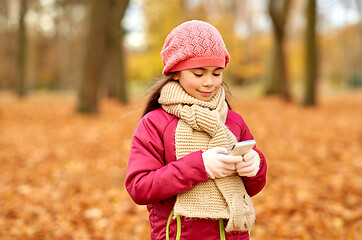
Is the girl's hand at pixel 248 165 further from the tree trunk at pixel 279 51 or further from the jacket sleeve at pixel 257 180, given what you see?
the tree trunk at pixel 279 51

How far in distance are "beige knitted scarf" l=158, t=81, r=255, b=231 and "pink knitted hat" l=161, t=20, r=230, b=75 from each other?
161mm

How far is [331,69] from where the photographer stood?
2005 inches

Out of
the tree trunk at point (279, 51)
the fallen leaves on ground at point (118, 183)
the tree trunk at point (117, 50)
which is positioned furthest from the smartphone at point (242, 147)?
the tree trunk at point (279, 51)

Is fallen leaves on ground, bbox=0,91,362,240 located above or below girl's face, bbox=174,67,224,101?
below

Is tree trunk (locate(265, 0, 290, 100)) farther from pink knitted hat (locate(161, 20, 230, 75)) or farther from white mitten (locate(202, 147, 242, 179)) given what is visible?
white mitten (locate(202, 147, 242, 179))

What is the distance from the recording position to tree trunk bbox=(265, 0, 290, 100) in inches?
644

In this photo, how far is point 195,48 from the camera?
1766 millimetres

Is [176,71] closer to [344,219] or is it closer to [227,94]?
[227,94]

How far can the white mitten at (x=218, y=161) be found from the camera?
163cm

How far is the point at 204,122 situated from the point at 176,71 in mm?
366

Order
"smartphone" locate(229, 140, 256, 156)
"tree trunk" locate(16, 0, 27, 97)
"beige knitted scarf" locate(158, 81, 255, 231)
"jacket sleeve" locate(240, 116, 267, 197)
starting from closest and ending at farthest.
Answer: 1. "smartphone" locate(229, 140, 256, 156)
2. "beige knitted scarf" locate(158, 81, 255, 231)
3. "jacket sleeve" locate(240, 116, 267, 197)
4. "tree trunk" locate(16, 0, 27, 97)

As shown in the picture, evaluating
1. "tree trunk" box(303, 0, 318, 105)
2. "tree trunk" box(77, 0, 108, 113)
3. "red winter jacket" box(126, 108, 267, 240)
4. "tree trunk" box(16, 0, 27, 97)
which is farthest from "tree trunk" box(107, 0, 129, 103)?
"red winter jacket" box(126, 108, 267, 240)

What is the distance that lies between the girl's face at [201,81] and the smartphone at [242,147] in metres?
0.36

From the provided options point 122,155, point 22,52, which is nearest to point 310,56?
point 122,155
